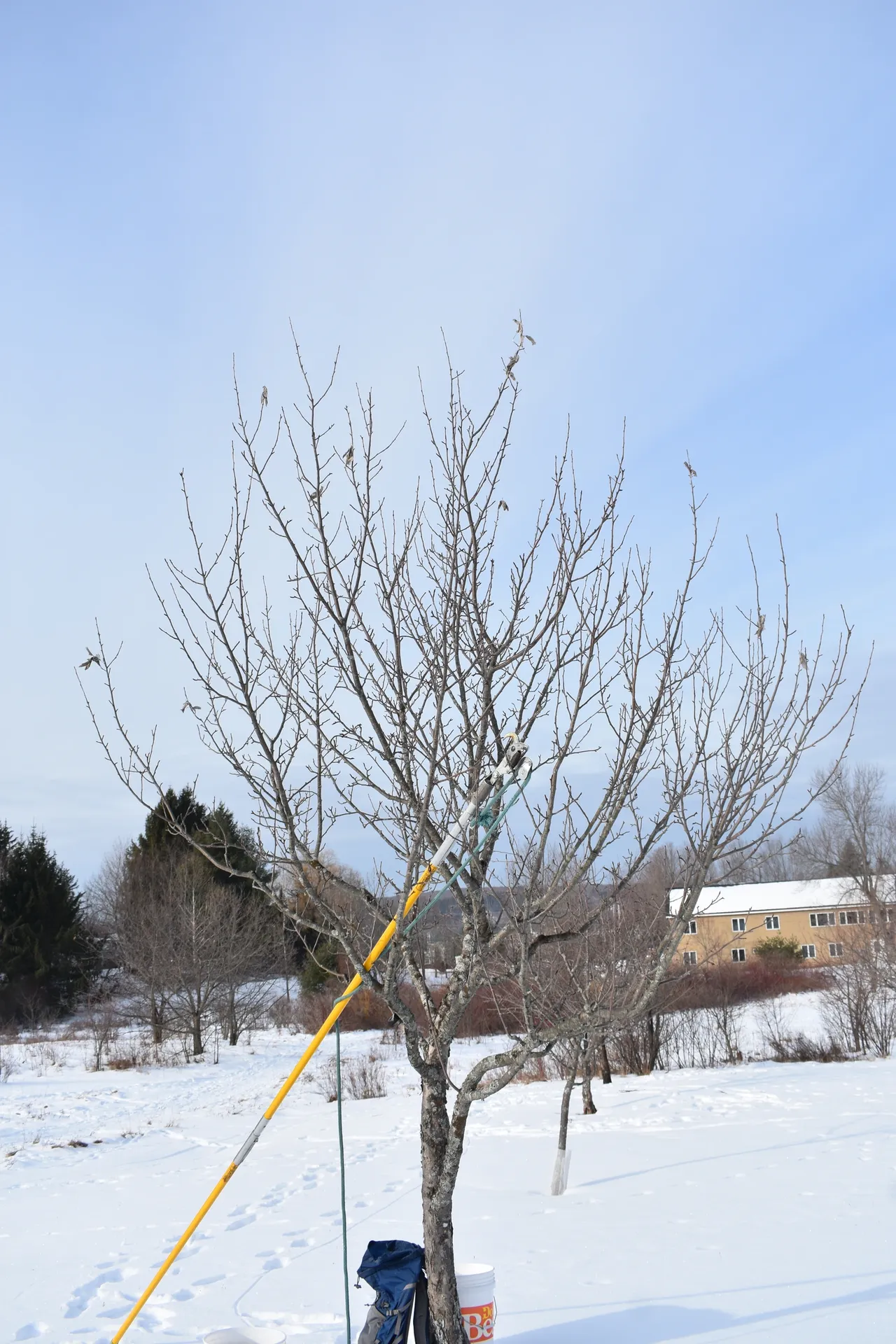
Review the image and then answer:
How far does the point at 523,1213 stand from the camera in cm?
681

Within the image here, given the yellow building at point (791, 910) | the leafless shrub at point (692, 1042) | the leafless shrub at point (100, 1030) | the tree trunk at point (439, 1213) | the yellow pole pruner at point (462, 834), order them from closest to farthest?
1. the yellow pole pruner at point (462, 834)
2. the tree trunk at point (439, 1213)
3. the leafless shrub at point (692, 1042)
4. the leafless shrub at point (100, 1030)
5. the yellow building at point (791, 910)

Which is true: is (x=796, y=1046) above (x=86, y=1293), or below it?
below

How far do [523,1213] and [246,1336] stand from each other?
146 inches

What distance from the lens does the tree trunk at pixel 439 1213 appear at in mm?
3611

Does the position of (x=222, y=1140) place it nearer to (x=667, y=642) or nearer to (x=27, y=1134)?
(x=27, y=1134)

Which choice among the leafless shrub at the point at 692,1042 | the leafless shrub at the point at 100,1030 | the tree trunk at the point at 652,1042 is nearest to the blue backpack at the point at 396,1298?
the tree trunk at the point at 652,1042

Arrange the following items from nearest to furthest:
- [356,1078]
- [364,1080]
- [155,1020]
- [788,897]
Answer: [364,1080] < [356,1078] < [155,1020] < [788,897]

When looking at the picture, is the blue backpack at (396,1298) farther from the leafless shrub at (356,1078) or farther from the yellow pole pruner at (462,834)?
the leafless shrub at (356,1078)

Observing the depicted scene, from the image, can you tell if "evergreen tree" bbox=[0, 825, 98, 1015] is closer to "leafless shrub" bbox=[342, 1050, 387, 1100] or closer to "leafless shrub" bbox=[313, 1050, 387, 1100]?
"leafless shrub" bbox=[313, 1050, 387, 1100]

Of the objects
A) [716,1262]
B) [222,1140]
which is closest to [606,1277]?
[716,1262]

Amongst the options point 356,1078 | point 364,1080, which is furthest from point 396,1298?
point 356,1078

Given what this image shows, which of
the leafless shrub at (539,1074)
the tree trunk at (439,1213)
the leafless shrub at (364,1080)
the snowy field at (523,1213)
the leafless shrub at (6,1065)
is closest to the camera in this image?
the tree trunk at (439,1213)

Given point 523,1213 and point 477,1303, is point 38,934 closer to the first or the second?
point 523,1213

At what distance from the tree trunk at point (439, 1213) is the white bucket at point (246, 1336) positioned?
1.98ft
